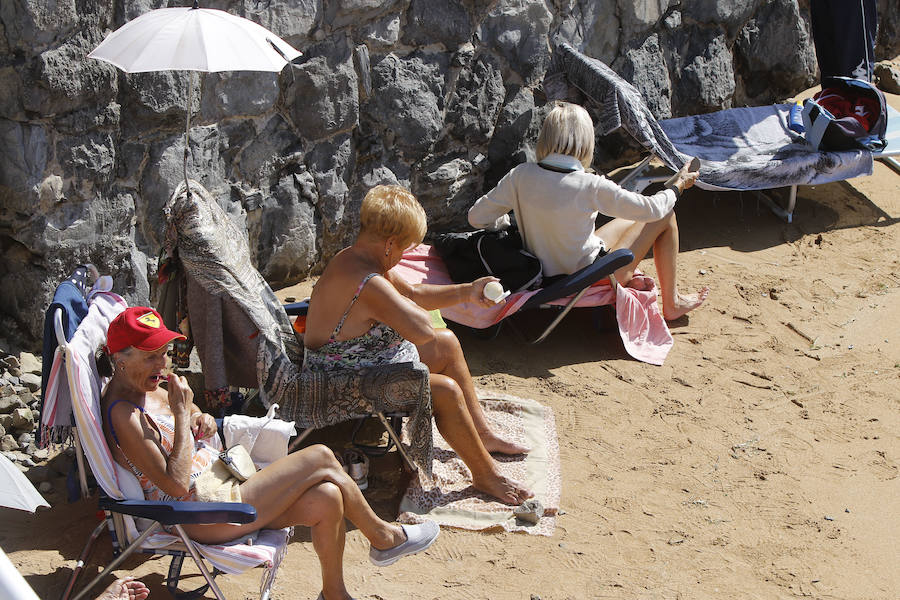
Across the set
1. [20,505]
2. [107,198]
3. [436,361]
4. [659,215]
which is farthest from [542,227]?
[20,505]

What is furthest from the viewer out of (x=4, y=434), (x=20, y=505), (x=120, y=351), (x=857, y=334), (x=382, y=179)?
(x=382, y=179)

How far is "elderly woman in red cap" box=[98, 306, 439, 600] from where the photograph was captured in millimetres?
2924

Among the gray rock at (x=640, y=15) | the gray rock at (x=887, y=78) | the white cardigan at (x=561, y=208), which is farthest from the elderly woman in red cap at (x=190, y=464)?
the gray rock at (x=887, y=78)

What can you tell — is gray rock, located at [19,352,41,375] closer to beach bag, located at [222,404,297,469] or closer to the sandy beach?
the sandy beach

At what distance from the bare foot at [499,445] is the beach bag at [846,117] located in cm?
409

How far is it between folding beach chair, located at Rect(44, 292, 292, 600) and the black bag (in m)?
2.35

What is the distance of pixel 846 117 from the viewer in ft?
23.0

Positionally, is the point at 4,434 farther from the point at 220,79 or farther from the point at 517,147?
the point at 517,147

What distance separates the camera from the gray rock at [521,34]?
20.7 feet

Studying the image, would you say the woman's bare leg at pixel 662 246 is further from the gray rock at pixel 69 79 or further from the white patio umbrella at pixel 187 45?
the gray rock at pixel 69 79

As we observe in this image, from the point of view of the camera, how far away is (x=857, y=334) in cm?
555

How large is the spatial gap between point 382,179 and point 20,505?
13.3 ft

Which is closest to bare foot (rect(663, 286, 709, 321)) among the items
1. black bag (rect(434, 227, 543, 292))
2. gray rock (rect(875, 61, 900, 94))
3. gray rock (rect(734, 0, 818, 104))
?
black bag (rect(434, 227, 543, 292))

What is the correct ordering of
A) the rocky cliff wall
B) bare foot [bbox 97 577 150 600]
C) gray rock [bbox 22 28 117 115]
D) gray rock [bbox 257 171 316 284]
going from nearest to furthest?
bare foot [bbox 97 577 150 600] < gray rock [bbox 22 28 117 115] < the rocky cliff wall < gray rock [bbox 257 171 316 284]
